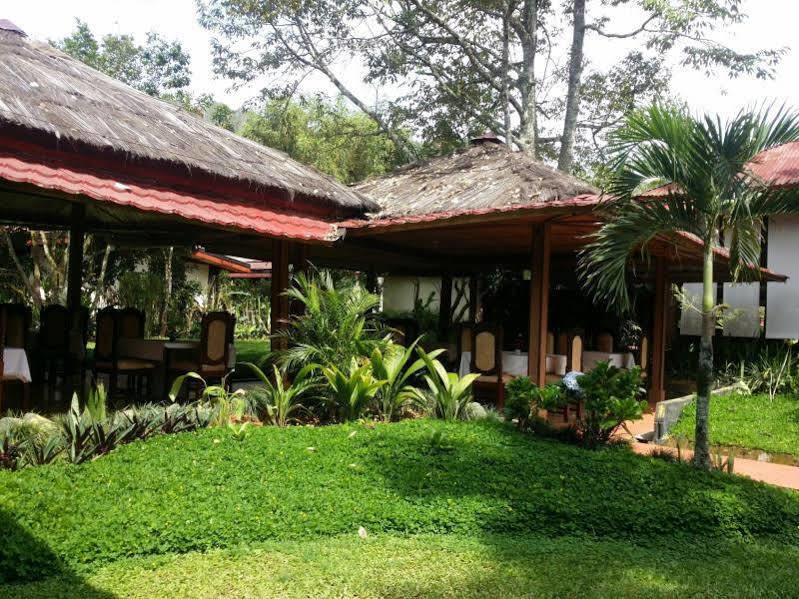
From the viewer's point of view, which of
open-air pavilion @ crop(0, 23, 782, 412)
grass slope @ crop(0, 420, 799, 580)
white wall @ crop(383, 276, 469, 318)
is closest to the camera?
grass slope @ crop(0, 420, 799, 580)

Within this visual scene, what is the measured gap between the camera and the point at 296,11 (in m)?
18.8

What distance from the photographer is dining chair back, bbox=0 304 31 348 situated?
673 cm

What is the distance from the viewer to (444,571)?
3.65m

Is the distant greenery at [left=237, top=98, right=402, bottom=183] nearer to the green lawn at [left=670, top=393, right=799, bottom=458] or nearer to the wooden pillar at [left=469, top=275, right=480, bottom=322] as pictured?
the wooden pillar at [left=469, top=275, right=480, bottom=322]

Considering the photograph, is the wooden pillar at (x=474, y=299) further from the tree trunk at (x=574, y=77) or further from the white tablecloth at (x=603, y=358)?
the white tablecloth at (x=603, y=358)

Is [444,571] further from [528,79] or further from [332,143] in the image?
[332,143]

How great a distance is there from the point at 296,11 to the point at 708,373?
16660mm

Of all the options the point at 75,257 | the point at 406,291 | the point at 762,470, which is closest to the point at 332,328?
the point at 75,257

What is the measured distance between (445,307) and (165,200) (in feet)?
29.6

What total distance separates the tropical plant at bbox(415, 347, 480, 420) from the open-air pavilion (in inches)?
45.4

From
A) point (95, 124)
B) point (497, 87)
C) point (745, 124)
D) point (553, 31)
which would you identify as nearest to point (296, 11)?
point (497, 87)

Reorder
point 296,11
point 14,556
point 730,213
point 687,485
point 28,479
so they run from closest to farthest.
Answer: point 14,556
point 28,479
point 687,485
point 730,213
point 296,11

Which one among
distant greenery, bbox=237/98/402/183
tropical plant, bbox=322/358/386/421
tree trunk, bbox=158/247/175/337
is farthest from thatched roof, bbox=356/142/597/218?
distant greenery, bbox=237/98/402/183

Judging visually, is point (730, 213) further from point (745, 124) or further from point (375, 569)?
point (375, 569)
